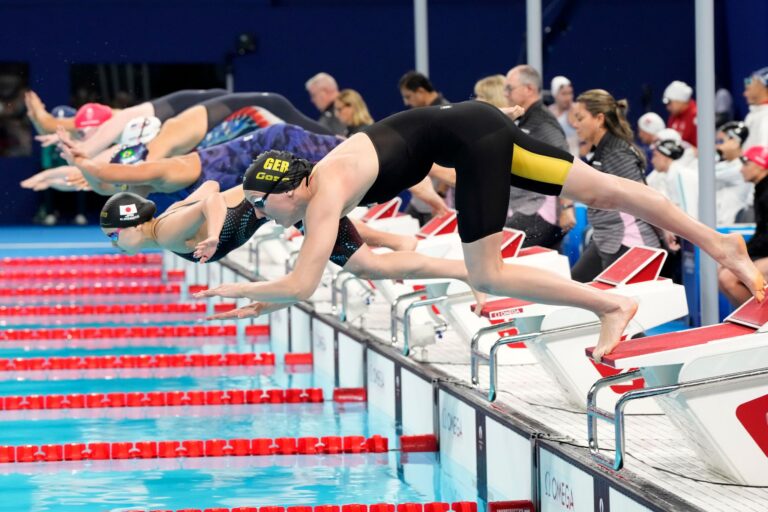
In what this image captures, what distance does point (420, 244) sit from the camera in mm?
6887

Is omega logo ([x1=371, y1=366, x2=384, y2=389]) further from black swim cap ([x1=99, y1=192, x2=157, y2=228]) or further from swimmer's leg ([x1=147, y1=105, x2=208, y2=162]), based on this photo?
swimmer's leg ([x1=147, y1=105, x2=208, y2=162])

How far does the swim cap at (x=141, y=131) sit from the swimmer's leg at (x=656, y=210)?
3333 mm

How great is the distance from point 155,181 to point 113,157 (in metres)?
0.51

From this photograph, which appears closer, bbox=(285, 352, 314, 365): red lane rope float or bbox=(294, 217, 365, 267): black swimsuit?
bbox=(294, 217, 365, 267): black swimsuit

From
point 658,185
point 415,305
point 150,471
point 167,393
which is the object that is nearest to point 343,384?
point 167,393

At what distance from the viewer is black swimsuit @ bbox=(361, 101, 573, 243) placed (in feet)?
14.9

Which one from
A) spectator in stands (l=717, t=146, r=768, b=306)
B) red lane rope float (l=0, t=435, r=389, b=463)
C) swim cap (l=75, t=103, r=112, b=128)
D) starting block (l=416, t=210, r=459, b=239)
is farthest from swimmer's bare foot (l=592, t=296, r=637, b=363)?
swim cap (l=75, t=103, r=112, b=128)

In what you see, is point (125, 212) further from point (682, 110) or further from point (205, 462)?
point (682, 110)

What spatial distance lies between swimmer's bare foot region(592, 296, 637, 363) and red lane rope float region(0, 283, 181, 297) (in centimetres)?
809

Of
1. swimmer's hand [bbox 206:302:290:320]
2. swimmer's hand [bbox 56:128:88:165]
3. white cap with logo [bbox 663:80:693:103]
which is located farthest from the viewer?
white cap with logo [bbox 663:80:693:103]

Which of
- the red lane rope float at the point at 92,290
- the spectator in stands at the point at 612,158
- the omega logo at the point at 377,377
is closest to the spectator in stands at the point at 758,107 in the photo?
the spectator in stands at the point at 612,158

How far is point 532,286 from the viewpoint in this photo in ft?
14.8

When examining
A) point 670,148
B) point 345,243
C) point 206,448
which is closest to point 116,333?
point 206,448

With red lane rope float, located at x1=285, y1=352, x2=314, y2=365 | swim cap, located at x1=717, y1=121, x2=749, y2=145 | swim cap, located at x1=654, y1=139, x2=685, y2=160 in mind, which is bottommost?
red lane rope float, located at x1=285, y1=352, x2=314, y2=365
